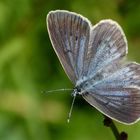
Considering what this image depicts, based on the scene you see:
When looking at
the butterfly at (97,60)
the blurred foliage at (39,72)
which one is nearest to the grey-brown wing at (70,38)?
the butterfly at (97,60)

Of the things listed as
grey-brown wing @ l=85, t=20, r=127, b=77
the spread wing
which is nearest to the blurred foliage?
grey-brown wing @ l=85, t=20, r=127, b=77

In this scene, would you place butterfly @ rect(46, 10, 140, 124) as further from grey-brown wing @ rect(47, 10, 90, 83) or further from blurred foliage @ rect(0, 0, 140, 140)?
blurred foliage @ rect(0, 0, 140, 140)

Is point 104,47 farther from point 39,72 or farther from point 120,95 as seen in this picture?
point 39,72

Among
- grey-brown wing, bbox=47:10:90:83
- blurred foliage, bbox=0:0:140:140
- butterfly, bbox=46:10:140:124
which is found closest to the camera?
butterfly, bbox=46:10:140:124

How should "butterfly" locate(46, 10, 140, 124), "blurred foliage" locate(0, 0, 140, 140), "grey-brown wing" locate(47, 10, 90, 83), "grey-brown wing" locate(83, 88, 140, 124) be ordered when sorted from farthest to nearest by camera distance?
"blurred foliage" locate(0, 0, 140, 140) → "grey-brown wing" locate(47, 10, 90, 83) → "butterfly" locate(46, 10, 140, 124) → "grey-brown wing" locate(83, 88, 140, 124)

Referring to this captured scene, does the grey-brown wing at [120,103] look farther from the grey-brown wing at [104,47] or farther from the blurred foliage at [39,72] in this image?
the blurred foliage at [39,72]

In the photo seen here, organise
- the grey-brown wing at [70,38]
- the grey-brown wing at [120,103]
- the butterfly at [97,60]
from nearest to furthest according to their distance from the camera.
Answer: the grey-brown wing at [120,103], the butterfly at [97,60], the grey-brown wing at [70,38]

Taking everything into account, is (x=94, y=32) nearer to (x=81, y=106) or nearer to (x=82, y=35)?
(x=82, y=35)
